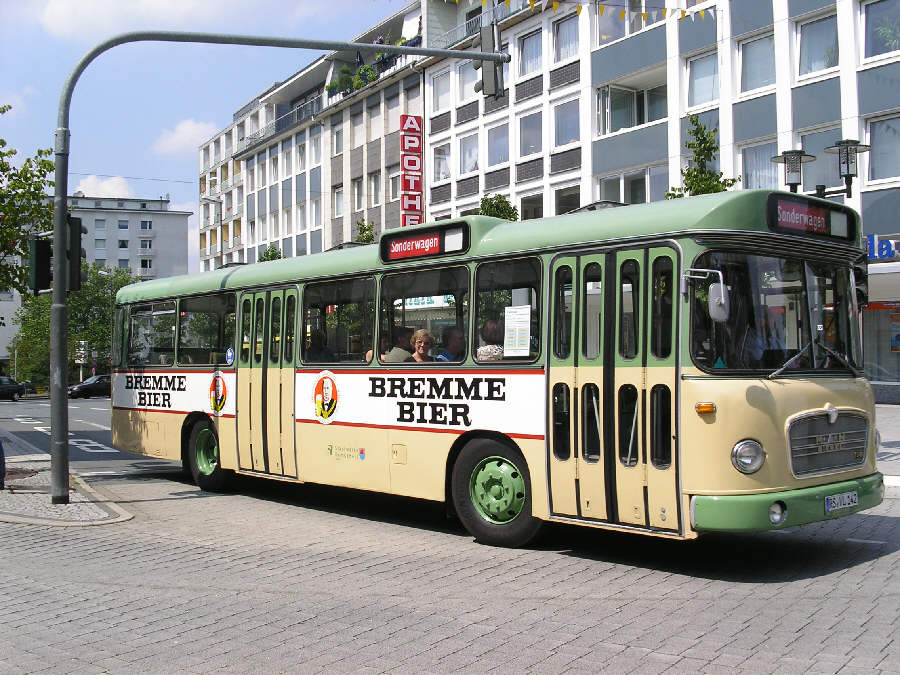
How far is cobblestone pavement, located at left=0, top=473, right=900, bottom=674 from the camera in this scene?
544cm

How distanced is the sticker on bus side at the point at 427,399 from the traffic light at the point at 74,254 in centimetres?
309

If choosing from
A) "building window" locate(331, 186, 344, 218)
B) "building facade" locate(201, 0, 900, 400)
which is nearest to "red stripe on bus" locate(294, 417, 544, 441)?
"building facade" locate(201, 0, 900, 400)

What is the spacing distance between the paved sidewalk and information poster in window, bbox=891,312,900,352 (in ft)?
28.0

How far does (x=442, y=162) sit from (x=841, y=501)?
36.5m

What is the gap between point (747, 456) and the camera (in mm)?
7102

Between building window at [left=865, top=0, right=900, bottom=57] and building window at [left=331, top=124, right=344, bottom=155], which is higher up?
building window at [left=331, top=124, right=344, bottom=155]

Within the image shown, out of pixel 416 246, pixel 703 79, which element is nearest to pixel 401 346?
pixel 416 246

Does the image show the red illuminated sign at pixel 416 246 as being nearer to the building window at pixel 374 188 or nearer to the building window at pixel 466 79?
the building window at pixel 466 79

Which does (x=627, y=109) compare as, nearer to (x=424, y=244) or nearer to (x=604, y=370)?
(x=424, y=244)

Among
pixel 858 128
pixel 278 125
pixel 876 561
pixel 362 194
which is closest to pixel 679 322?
pixel 876 561

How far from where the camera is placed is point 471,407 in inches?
355

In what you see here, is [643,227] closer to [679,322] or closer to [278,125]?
[679,322]

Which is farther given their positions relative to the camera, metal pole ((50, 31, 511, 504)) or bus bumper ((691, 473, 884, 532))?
metal pole ((50, 31, 511, 504))

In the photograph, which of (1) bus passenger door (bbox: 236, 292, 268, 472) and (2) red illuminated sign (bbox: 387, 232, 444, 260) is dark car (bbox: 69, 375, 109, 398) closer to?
(1) bus passenger door (bbox: 236, 292, 268, 472)
